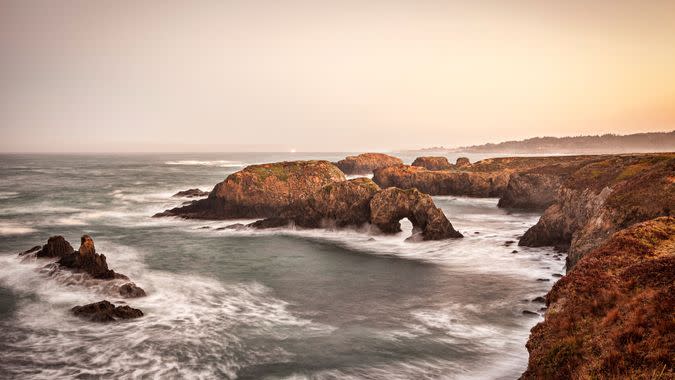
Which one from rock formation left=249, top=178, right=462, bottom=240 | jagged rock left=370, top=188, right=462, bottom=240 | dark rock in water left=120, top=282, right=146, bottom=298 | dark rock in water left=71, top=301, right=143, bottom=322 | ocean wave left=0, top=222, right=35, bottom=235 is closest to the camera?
dark rock in water left=71, top=301, right=143, bottom=322

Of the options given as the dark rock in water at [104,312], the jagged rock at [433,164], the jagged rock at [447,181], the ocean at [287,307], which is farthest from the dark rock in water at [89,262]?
the jagged rock at [433,164]

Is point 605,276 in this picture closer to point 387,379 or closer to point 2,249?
point 387,379

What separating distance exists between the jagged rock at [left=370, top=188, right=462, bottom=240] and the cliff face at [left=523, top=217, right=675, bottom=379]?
722 inches

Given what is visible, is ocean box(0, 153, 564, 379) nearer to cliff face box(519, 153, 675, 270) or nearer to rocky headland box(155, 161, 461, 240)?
rocky headland box(155, 161, 461, 240)

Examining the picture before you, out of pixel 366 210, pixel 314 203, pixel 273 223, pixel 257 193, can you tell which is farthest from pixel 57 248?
pixel 366 210

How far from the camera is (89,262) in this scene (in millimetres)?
20469

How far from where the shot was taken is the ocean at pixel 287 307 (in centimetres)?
1255

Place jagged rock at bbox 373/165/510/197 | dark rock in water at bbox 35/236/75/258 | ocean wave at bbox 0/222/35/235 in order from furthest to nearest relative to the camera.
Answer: jagged rock at bbox 373/165/510/197 < ocean wave at bbox 0/222/35/235 < dark rock in water at bbox 35/236/75/258

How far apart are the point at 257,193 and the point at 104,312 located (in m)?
24.9

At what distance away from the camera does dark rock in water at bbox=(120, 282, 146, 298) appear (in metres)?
18.2

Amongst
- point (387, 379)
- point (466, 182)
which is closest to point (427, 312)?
point (387, 379)

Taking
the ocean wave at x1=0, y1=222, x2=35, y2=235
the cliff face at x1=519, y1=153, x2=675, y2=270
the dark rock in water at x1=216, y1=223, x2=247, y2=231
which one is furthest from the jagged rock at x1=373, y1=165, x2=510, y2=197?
the ocean wave at x1=0, y1=222, x2=35, y2=235

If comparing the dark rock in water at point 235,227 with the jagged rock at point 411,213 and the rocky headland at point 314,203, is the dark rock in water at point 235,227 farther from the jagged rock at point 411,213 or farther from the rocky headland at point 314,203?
the jagged rock at point 411,213

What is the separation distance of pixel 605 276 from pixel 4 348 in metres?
17.5
